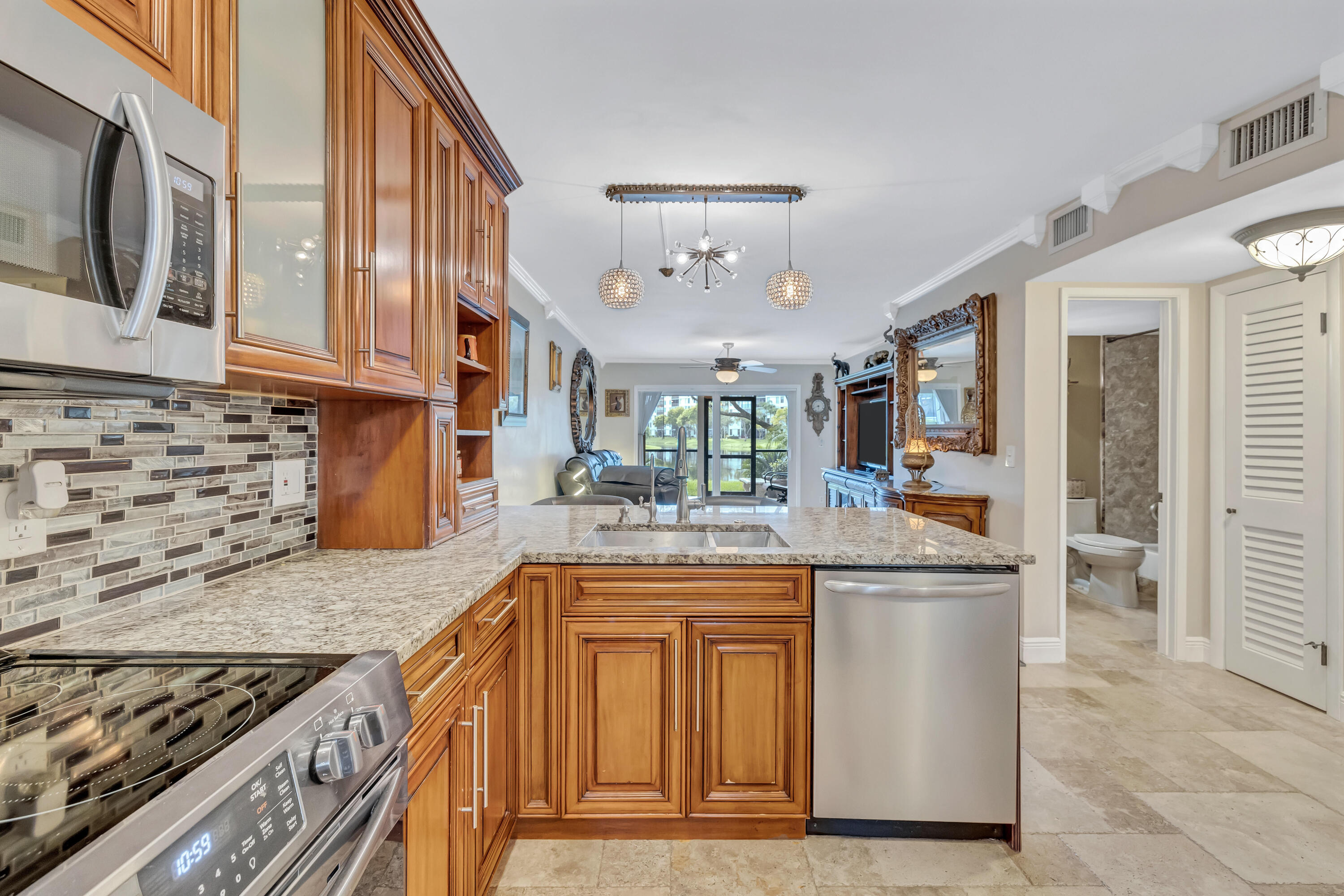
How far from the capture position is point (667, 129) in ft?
7.60

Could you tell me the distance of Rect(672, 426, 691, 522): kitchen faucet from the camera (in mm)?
2449

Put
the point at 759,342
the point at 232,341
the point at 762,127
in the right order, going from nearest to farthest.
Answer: the point at 232,341
the point at 762,127
the point at 759,342

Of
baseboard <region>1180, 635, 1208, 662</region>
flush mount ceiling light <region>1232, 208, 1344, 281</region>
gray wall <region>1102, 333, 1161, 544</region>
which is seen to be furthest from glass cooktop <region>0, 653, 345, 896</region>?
gray wall <region>1102, 333, 1161, 544</region>

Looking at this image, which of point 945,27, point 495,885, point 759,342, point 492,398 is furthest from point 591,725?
point 759,342

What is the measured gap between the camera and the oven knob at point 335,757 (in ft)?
2.48

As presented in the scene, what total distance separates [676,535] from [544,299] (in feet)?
10.3

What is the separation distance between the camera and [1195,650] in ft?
11.1

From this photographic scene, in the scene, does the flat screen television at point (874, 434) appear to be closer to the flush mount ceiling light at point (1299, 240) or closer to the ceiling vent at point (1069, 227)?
the ceiling vent at point (1069, 227)

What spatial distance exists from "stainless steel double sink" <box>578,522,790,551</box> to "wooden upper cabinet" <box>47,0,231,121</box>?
1679 millimetres

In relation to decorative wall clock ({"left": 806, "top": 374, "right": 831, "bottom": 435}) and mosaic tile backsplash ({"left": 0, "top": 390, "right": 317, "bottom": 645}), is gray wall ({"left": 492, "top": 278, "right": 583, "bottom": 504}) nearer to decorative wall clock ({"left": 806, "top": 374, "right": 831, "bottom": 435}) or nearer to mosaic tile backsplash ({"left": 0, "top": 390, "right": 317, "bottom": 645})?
mosaic tile backsplash ({"left": 0, "top": 390, "right": 317, "bottom": 645})

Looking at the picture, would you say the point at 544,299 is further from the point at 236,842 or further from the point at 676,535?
the point at 236,842

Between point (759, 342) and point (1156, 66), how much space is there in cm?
574

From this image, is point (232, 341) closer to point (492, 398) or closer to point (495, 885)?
point (492, 398)

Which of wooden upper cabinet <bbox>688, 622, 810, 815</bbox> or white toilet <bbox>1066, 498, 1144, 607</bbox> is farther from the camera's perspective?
white toilet <bbox>1066, 498, 1144, 607</bbox>
